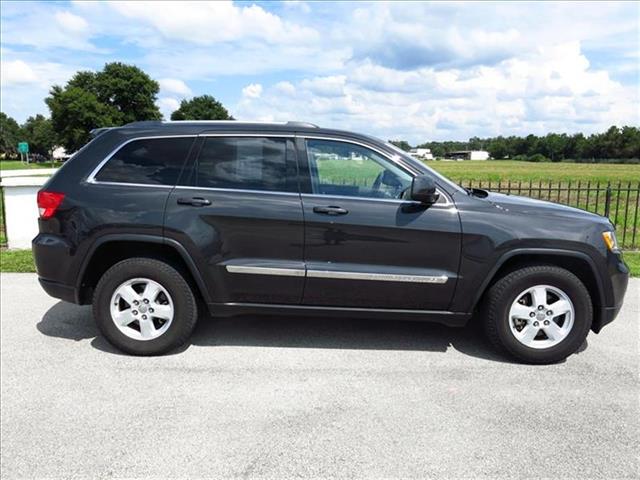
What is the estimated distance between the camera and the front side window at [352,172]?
3.80 meters

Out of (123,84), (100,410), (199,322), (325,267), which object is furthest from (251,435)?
(123,84)

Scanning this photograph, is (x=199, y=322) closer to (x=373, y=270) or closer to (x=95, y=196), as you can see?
(x=95, y=196)

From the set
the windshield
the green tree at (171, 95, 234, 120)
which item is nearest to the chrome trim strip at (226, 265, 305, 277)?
the windshield

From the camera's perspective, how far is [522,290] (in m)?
3.73

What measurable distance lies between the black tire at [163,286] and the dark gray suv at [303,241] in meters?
0.01

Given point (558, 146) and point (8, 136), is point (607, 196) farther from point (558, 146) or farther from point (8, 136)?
point (8, 136)

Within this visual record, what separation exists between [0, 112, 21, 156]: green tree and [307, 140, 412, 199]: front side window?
135966mm

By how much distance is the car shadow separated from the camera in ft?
13.5

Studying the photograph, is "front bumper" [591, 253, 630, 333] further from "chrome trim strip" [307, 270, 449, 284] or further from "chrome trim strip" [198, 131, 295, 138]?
"chrome trim strip" [198, 131, 295, 138]

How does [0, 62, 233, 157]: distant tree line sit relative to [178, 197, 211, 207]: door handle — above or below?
above

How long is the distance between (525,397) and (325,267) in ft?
5.48

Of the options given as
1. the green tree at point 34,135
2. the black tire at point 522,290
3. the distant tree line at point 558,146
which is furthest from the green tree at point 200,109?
the black tire at point 522,290

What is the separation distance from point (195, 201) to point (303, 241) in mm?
898

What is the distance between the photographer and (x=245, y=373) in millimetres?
3602
